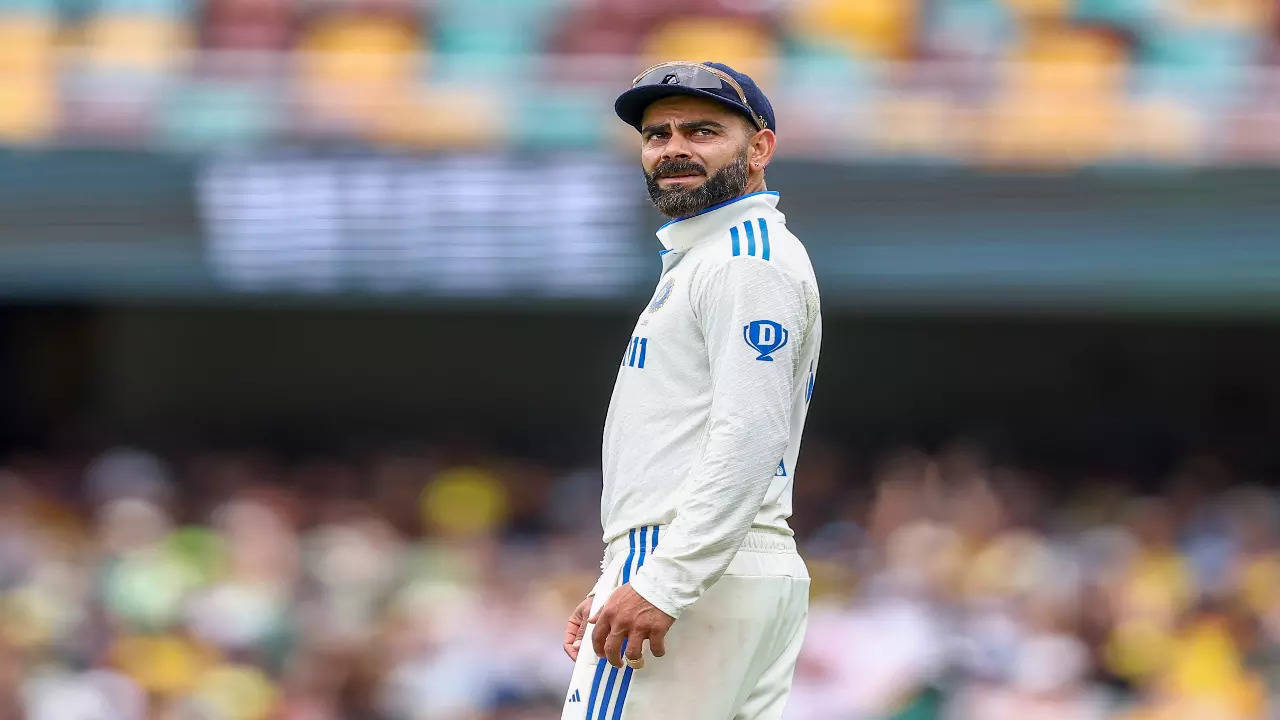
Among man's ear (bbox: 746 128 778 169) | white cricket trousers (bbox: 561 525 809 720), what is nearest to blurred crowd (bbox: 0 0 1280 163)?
man's ear (bbox: 746 128 778 169)

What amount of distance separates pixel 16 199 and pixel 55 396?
3.21 metres

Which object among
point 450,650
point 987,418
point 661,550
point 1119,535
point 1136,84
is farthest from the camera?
point 987,418

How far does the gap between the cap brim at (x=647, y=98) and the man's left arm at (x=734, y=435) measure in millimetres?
251

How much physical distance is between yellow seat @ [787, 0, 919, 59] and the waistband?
6290 mm

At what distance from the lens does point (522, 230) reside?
817 centimetres

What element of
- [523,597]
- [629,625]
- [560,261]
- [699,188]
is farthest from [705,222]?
[560,261]

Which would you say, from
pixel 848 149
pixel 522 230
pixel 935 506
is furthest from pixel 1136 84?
pixel 522 230

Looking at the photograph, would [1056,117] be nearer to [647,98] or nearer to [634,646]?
[647,98]

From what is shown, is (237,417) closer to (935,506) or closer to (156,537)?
(156,537)

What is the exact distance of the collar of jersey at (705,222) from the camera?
2.62 metres

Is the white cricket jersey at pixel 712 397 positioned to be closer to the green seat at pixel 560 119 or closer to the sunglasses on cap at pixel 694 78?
the sunglasses on cap at pixel 694 78

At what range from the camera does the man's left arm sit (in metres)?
2.38

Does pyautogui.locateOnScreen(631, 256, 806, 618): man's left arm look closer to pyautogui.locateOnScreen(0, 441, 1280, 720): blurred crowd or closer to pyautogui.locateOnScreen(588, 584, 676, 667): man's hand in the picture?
pyautogui.locateOnScreen(588, 584, 676, 667): man's hand

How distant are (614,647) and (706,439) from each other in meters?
0.31
